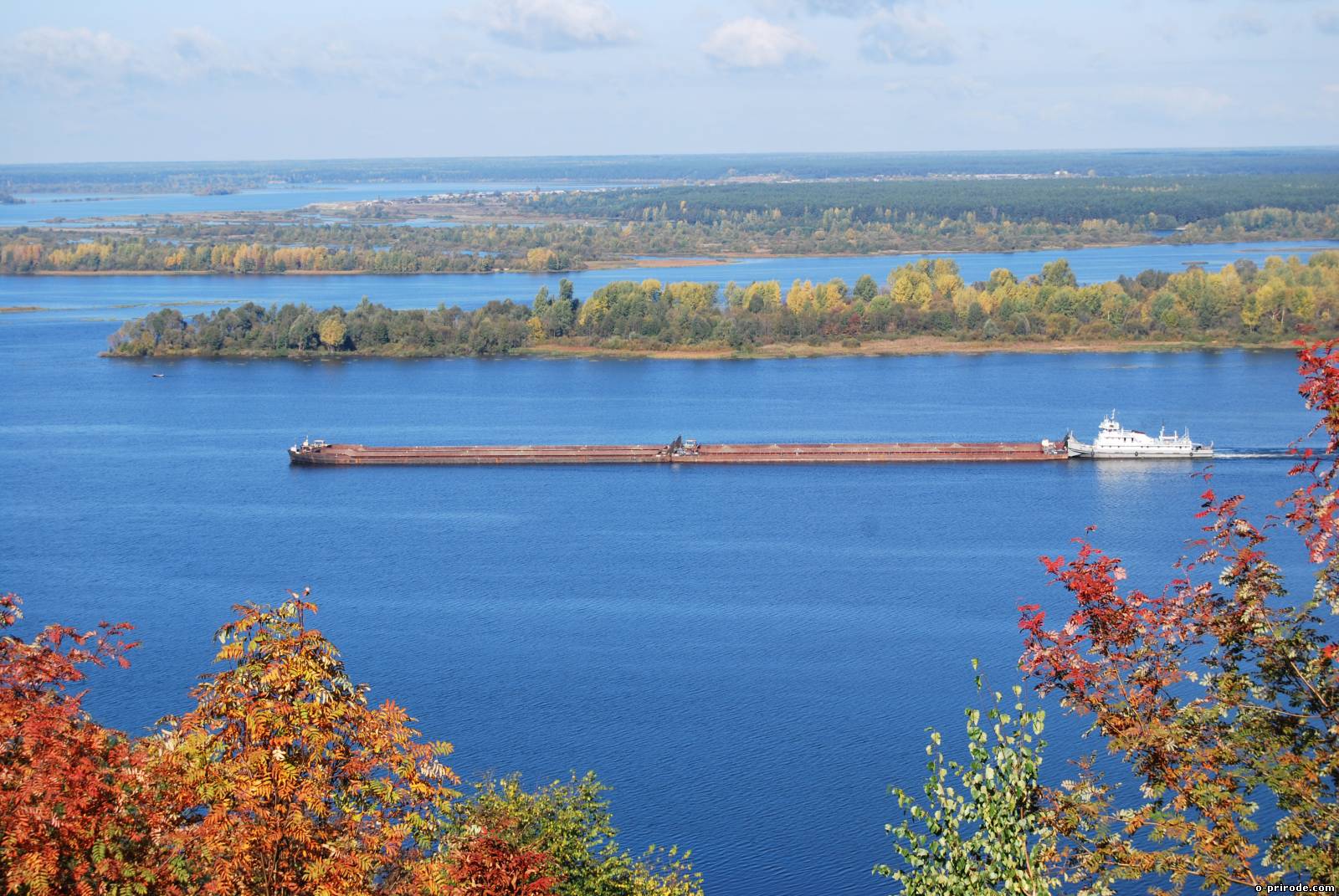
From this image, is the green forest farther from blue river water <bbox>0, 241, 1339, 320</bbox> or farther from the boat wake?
the boat wake

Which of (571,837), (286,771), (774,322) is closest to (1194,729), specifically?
(286,771)

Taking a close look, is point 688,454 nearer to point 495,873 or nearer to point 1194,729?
point 1194,729

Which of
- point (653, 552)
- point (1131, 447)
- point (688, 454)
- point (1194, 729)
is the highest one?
point (1194, 729)

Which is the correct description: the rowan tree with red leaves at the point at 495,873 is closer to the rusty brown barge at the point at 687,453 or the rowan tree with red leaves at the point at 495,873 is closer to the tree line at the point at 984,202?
the rusty brown barge at the point at 687,453

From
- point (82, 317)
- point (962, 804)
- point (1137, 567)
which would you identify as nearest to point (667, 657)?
point (1137, 567)

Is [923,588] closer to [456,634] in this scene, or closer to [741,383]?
[456,634]

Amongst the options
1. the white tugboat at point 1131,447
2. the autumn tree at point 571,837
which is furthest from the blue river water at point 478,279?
the autumn tree at point 571,837
